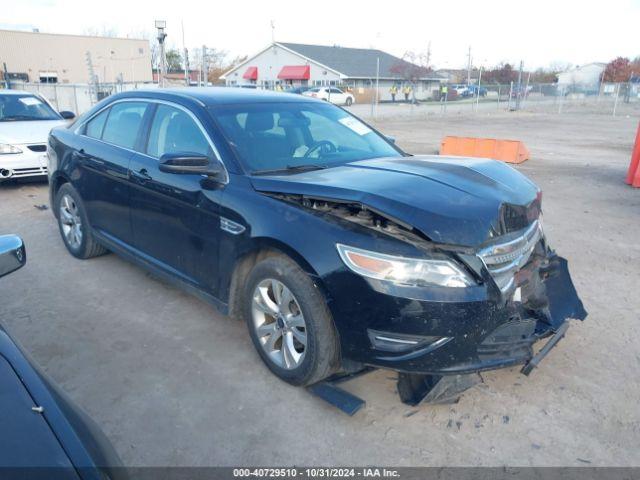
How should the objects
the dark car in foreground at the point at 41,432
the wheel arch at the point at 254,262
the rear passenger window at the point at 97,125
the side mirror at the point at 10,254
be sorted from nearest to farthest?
the dark car in foreground at the point at 41,432 < the side mirror at the point at 10,254 < the wheel arch at the point at 254,262 < the rear passenger window at the point at 97,125

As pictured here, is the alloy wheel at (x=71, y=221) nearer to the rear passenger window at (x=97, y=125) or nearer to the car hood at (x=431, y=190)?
the rear passenger window at (x=97, y=125)

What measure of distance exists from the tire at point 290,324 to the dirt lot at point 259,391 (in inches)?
6.8

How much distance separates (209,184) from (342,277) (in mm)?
1243

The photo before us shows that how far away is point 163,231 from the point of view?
394 cm

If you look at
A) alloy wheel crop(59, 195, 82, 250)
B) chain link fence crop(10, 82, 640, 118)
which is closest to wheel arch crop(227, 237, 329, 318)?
alloy wheel crop(59, 195, 82, 250)

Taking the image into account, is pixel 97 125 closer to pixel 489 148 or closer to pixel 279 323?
pixel 279 323

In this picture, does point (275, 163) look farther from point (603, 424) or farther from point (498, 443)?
point (603, 424)

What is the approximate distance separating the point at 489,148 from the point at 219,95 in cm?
945

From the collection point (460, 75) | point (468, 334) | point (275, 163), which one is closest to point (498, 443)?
point (468, 334)

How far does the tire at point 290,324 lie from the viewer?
9.51 ft

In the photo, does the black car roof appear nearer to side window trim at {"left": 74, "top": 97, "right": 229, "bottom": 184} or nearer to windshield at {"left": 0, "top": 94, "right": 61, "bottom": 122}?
side window trim at {"left": 74, "top": 97, "right": 229, "bottom": 184}

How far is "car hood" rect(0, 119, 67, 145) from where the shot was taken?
8.20 m

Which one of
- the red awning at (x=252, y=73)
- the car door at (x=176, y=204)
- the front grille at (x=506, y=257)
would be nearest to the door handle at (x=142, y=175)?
the car door at (x=176, y=204)

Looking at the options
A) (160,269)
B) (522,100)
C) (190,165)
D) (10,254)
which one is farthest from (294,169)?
(522,100)
